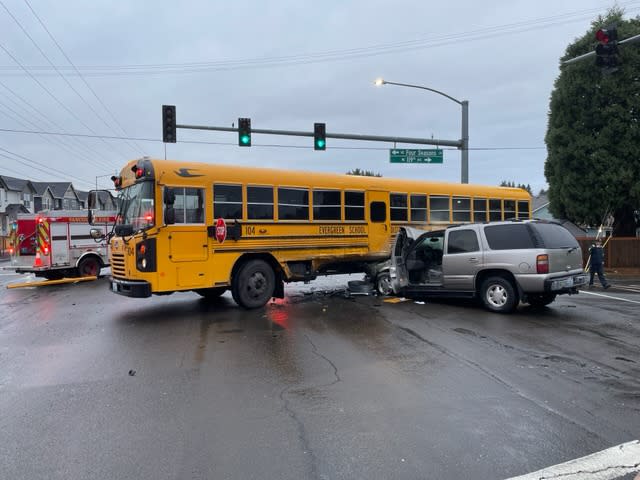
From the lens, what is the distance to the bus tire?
1023 centimetres

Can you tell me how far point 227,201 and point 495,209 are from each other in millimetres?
8689

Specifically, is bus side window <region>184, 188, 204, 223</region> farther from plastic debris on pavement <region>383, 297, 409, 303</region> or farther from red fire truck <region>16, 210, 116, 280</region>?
red fire truck <region>16, 210, 116, 280</region>

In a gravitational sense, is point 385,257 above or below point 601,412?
above

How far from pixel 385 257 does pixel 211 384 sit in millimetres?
8119

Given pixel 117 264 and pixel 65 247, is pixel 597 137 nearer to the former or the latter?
pixel 117 264

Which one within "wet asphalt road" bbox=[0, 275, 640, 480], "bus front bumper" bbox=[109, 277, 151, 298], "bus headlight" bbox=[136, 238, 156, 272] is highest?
"bus headlight" bbox=[136, 238, 156, 272]

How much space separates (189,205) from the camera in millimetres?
9641

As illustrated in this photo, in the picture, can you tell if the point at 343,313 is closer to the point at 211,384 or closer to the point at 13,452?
the point at 211,384

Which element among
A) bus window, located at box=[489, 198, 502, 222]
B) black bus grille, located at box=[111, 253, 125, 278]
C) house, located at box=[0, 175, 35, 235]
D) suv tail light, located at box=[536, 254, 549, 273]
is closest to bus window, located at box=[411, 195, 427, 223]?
bus window, located at box=[489, 198, 502, 222]

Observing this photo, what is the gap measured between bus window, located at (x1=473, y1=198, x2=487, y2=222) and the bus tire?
6893 millimetres

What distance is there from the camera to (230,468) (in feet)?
11.4

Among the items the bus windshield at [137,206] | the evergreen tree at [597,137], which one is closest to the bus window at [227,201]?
the bus windshield at [137,206]

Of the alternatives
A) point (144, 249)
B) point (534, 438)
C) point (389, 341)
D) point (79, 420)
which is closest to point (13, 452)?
point (79, 420)

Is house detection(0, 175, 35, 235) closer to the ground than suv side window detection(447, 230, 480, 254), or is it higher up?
higher up
